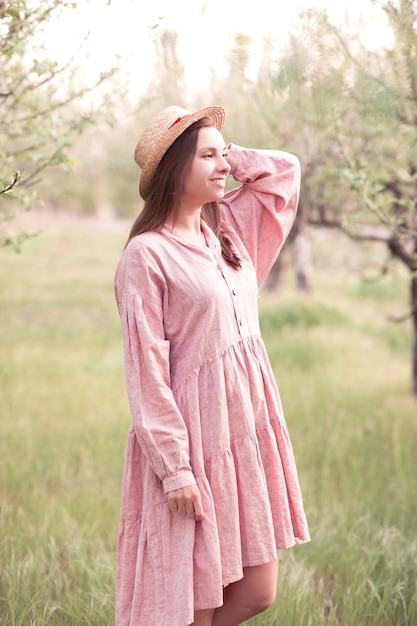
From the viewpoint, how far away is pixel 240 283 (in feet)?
7.56

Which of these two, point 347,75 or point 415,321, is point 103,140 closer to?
point 415,321

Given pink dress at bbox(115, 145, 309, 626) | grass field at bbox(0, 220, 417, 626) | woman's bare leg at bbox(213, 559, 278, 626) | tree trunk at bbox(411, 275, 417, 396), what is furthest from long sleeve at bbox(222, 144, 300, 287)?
tree trunk at bbox(411, 275, 417, 396)

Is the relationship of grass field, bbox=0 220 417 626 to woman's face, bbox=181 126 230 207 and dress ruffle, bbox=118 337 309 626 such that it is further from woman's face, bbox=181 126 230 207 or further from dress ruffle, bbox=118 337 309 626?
woman's face, bbox=181 126 230 207

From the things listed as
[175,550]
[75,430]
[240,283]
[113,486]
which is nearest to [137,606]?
[175,550]

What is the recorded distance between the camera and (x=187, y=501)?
2002 millimetres

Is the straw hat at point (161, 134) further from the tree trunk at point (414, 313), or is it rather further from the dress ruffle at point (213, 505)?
the tree trunk at point (414, 313)

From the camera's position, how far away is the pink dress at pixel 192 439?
6.66ft

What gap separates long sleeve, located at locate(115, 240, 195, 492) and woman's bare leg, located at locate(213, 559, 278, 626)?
39 cm

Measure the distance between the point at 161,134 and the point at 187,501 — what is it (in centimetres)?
103

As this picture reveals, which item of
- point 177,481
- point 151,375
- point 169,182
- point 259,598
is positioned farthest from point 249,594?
point 169,182

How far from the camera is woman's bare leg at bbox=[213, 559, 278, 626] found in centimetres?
218

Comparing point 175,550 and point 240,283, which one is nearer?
point 175,550

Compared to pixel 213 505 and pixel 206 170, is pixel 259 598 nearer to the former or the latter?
pixel 213 505

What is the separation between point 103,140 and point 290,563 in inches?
463
